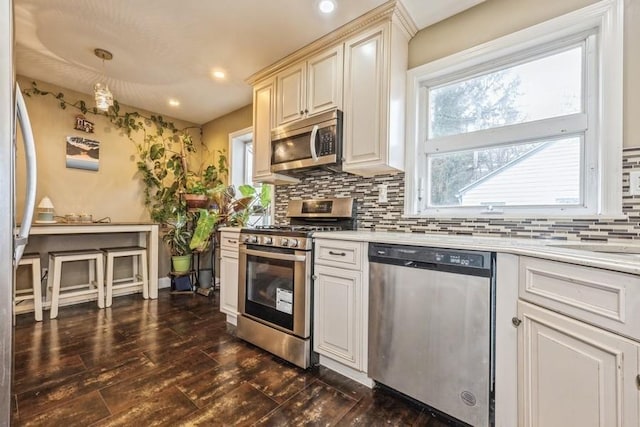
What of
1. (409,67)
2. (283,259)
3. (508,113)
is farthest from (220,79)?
(508,113)

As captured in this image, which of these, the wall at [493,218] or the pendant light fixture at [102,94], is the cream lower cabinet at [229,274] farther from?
the pendant light fixture at [102,94]

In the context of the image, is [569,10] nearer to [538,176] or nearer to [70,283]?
[538,176]

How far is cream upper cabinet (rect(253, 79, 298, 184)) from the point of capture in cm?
270

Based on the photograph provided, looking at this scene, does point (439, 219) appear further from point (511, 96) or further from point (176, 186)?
point (176, 186)

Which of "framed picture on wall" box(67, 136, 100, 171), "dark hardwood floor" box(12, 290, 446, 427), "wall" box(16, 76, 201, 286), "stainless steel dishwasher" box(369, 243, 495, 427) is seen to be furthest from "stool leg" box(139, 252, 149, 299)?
"stainless steel dishwasher" box(369, 243, 495, 427)

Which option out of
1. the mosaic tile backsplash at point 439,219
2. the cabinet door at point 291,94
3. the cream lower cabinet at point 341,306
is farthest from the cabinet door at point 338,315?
the cabinet door at point 291,94

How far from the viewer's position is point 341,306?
70.2 inches

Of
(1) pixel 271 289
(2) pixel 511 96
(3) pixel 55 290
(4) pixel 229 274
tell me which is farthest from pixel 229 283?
(2) pixel 511 96

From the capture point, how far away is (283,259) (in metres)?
2.02

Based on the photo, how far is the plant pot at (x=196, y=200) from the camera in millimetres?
3529

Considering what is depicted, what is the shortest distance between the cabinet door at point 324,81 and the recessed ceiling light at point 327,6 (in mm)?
286

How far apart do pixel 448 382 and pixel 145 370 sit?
1.80 metres

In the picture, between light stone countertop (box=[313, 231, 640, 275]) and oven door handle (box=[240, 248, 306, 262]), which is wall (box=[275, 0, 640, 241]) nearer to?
light stone countertop (box=[313, 231, 640, 275])

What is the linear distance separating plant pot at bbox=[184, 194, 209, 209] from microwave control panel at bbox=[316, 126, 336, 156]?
1.95 meters
